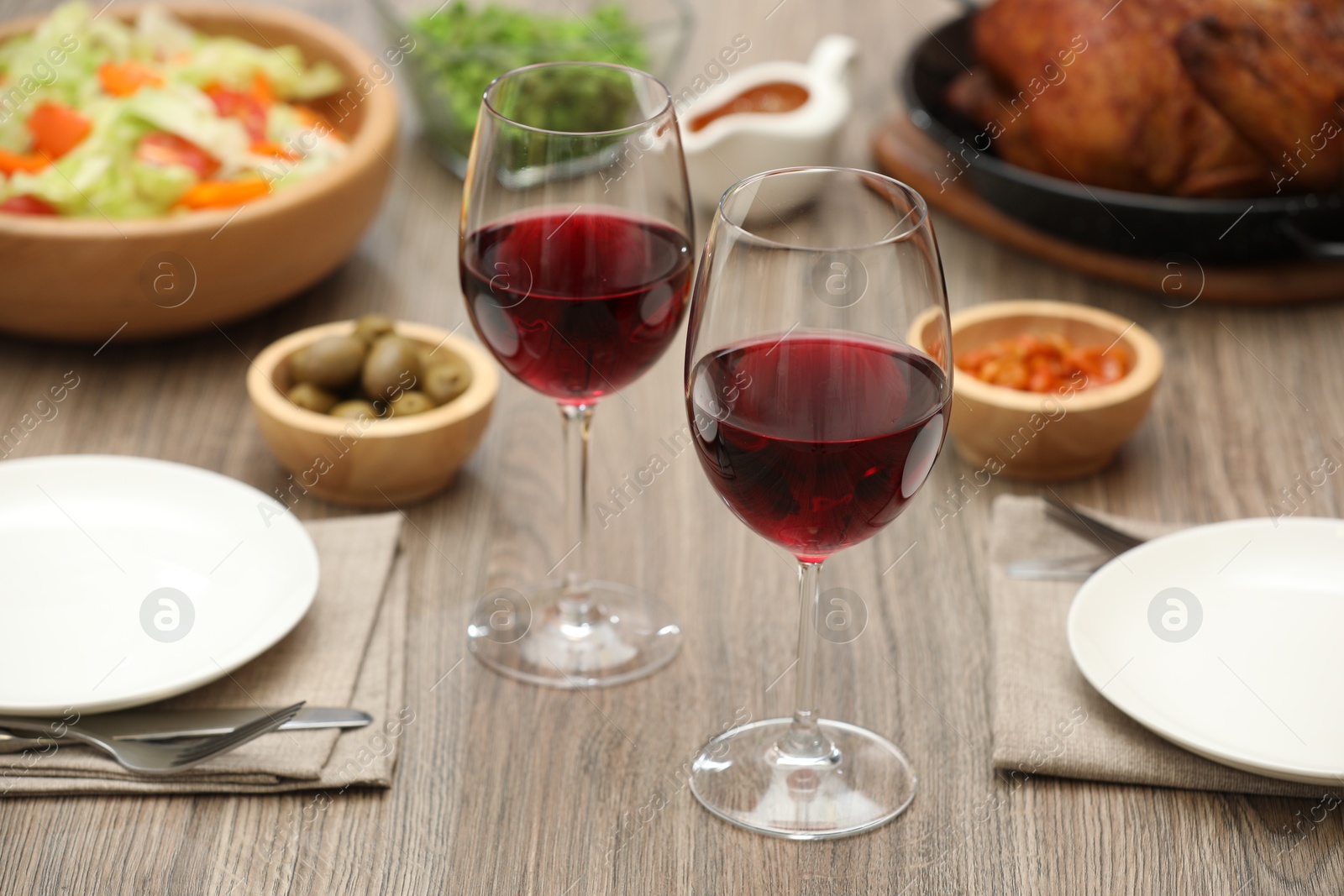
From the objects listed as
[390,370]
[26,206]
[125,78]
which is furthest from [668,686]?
[125,78]

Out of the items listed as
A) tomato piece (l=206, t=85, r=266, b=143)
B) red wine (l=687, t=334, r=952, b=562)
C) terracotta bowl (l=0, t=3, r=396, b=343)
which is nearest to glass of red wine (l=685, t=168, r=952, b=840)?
red wine (l=687, t=334, r=952, b=562)

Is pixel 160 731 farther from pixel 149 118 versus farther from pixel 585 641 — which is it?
pixel 149 118

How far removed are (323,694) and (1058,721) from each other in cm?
63

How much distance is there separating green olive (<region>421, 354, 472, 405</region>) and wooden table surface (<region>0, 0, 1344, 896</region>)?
0.10m

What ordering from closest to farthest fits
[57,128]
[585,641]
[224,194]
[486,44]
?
[585,641] < [224,194] < [57,128] < [486,44]

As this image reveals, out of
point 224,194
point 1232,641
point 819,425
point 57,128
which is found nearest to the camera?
point 819,425

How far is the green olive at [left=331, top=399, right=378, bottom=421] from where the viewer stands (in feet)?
4.63

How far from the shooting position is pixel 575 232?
1093mm

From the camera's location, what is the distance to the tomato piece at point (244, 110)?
193cm

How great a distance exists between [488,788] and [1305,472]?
100cm

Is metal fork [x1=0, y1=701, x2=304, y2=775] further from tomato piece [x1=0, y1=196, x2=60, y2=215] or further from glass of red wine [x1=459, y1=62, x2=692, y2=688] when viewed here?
tomato piece [x1=0, y1=196, x2=60, y2=215]

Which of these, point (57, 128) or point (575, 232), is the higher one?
point (575, 232)

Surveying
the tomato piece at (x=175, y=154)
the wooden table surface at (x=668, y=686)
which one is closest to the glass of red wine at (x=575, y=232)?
the wooden table surface at (x=668, y=686)

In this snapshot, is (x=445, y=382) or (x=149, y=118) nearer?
(x=445, y=382)
